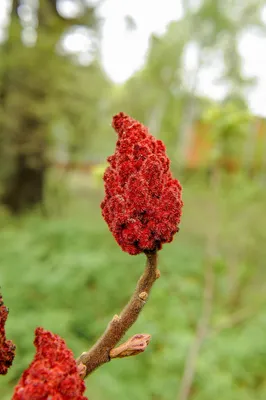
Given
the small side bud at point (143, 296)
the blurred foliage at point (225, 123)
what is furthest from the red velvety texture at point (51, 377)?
the blurred foliage at point (225, 123)

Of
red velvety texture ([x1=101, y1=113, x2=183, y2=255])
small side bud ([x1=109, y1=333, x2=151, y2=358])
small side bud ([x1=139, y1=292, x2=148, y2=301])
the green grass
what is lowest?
small side bud ([x1=109, y1=333, x2=151, y2=358])

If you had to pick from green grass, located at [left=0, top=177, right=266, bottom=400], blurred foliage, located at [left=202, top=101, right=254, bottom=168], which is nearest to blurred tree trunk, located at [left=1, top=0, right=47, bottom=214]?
green grass, located at [left=0, top=177, right=266, bottom=400]

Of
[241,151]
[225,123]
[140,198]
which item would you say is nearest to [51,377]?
[140,198]

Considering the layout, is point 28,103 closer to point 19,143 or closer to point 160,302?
point 19,143

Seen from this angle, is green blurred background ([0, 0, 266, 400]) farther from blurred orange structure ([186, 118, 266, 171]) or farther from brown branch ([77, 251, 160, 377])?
brown branch ([77, 251, 160, 377])

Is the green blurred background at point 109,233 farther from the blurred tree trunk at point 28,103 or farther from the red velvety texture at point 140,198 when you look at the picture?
the red velvety texture at point 140,198

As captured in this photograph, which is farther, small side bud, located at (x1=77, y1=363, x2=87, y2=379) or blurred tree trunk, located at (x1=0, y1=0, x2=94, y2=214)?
blurred tree trunk, located at (x1=0, y1=0, x2=94, y2=214)
